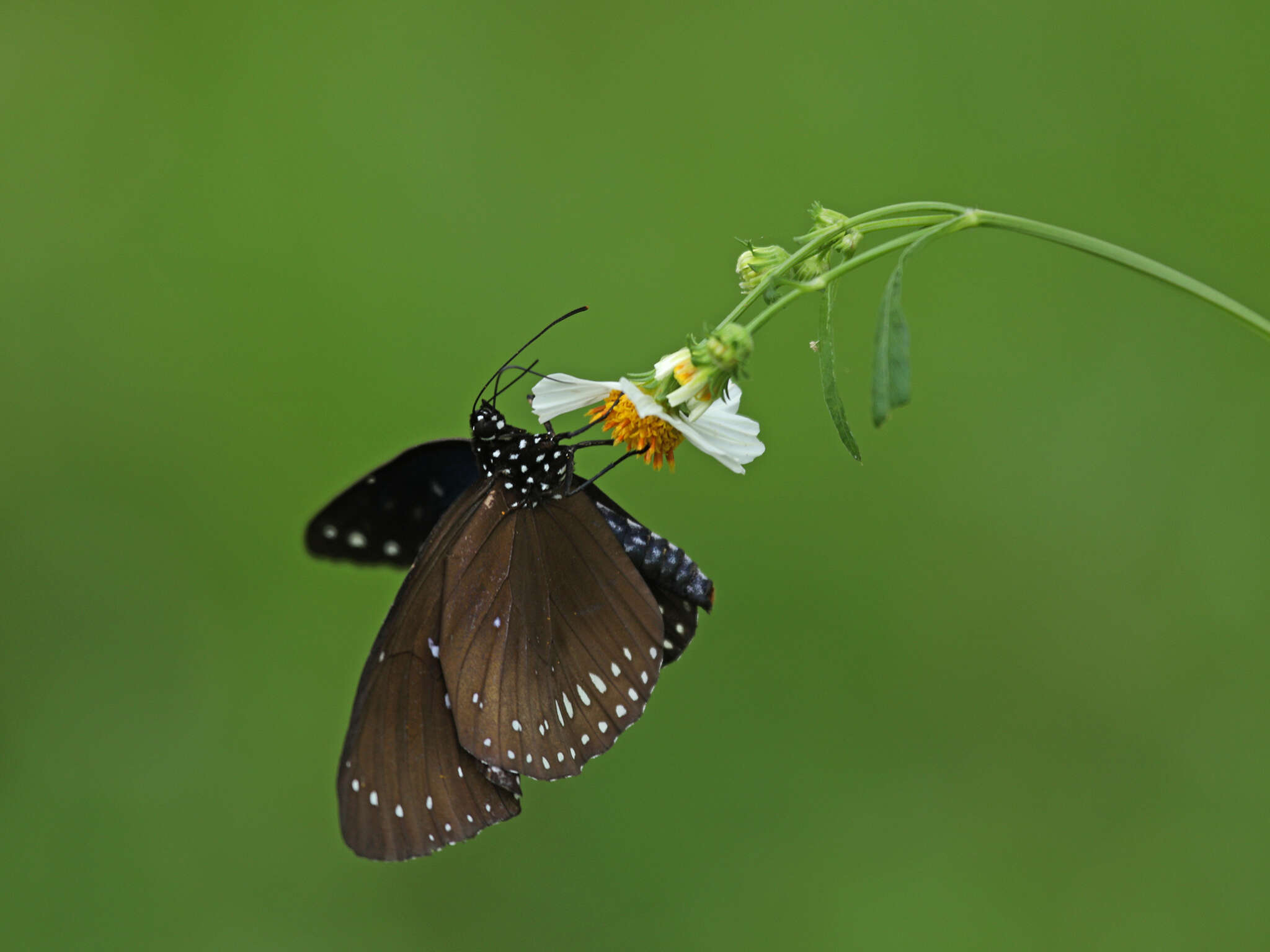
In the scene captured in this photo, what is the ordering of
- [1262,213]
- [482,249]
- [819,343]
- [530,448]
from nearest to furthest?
[819,343]
[530,448]
[1262,213]
[482,249]

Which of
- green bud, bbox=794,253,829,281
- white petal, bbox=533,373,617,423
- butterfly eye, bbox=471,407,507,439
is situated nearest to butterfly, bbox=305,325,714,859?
butterfly eye, bbox=471,407,507,439

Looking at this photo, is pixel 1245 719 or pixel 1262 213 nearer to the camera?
pixel 1245 719

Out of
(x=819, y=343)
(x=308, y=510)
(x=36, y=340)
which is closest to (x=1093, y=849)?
(x=819, y=343)

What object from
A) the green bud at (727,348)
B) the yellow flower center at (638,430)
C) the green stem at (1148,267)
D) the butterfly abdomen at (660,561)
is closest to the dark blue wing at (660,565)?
the butterfly abdomen at (660,561)

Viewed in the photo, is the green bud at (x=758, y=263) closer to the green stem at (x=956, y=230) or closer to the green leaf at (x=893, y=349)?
the green stem at (x=956, y=230)

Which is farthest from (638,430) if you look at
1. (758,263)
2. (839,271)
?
(839,271)

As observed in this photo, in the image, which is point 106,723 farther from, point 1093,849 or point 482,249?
point 1093,849

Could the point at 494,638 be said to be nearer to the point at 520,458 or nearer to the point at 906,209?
the point at 520,458
